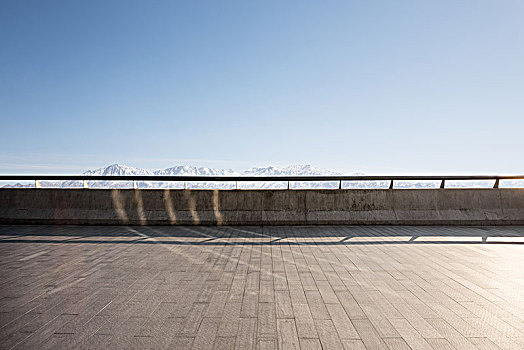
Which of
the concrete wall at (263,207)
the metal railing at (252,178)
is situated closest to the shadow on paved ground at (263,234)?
the concrete wall at (263,207)

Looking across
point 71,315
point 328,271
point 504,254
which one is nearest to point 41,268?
point 71,315

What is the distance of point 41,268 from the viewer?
19.7 feet

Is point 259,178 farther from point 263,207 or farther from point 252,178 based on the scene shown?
point 263,207

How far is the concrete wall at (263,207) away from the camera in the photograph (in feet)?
36.1

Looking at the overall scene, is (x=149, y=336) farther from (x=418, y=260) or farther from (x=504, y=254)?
(x=504, y=254)

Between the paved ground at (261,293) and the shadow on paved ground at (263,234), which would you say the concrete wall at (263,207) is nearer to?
the shadow on paved ground at (263,234)

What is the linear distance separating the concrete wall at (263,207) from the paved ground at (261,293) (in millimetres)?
2426

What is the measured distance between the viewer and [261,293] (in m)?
4.66

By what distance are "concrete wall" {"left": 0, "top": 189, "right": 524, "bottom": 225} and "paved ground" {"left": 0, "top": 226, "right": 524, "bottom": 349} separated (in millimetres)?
2426

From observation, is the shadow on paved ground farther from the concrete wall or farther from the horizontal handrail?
the horizontal handrail

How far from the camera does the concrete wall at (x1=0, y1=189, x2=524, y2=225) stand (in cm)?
1102

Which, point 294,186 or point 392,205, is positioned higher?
point 294,186

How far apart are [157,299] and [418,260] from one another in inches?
202

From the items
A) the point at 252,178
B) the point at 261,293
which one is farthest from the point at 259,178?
the point at 261,293
